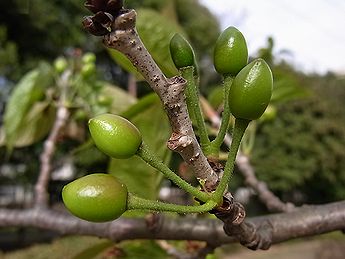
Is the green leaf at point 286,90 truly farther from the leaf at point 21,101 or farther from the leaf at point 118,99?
the leaf at point 21,101

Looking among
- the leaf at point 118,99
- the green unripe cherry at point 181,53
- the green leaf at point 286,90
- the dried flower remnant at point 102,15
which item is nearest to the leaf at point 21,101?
the leaf at point 118,99

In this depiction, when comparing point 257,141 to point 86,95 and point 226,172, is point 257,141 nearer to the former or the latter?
point 86,95

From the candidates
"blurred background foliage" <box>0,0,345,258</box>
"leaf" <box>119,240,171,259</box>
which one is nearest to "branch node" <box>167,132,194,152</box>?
"leaf" <box>119,240,171,259</box>

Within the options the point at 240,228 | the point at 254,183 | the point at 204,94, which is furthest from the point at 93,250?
the point at 204,94

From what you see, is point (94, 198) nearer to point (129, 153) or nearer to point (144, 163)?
point (129, 153)

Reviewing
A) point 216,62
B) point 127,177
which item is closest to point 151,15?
point 127,177
